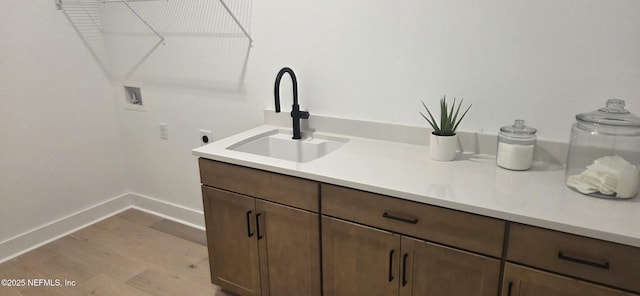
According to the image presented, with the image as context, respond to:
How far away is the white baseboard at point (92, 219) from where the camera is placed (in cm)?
262

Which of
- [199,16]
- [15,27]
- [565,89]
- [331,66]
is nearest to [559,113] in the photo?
[565,89]

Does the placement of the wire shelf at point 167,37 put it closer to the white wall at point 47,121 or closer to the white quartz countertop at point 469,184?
the white wall at point 47,121

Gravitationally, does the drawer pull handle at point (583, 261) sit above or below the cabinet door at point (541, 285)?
above

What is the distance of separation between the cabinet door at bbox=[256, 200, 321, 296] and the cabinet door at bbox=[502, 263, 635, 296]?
0.74 meters

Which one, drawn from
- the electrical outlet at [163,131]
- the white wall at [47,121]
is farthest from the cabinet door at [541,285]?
the white wall at [47,121]

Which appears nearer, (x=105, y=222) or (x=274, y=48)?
(x=274, y=48)

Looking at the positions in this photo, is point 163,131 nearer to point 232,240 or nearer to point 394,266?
point 232,240

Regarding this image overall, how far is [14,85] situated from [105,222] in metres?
1.14

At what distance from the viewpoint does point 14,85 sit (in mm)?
2490

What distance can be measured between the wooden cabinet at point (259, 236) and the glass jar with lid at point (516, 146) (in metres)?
0.76

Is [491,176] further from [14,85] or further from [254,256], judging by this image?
[14,85]

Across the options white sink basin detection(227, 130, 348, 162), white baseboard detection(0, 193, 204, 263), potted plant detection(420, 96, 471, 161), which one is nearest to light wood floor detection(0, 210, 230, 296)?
white baseboard detection(0, 193, 204, 263)

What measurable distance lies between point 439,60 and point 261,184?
0.97m

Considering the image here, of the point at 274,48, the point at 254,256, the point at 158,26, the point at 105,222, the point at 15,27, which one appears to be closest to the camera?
the point at 254,256
